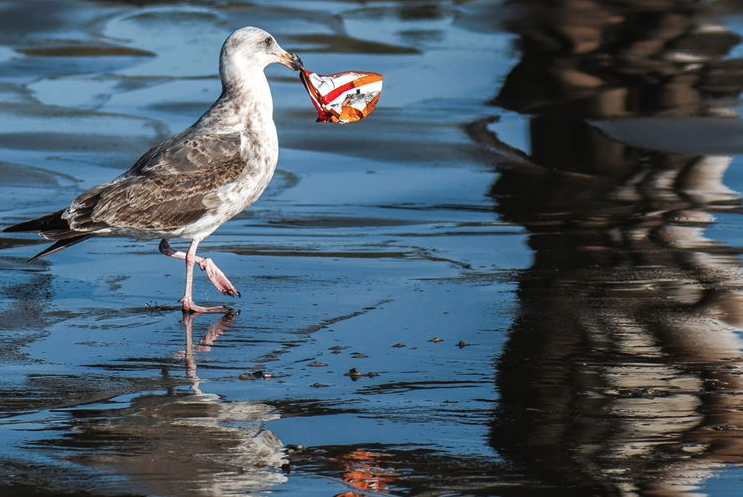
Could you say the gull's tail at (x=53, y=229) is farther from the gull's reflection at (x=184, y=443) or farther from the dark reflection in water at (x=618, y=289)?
the dark reflection in water at (x=618, y=289)

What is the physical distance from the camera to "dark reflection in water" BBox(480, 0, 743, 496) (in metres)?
5.82

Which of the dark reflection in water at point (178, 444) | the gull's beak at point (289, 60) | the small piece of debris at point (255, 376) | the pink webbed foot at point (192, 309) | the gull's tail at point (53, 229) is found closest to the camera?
the dark reflection in water at point (178, 444)

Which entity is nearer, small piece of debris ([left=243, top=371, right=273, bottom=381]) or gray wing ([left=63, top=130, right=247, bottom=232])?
small piece of debris ([left=243, top=371, right=273, bottom=381])

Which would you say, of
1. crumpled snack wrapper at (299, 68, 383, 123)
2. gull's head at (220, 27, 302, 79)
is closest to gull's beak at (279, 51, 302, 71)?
gull's head at (220, 27, 302, 79)

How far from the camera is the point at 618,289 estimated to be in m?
8.45

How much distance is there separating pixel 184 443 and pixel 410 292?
2.92m

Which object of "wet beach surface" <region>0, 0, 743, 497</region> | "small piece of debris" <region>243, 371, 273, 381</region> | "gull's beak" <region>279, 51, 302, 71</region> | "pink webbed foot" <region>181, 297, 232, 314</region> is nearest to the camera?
"wet beach surface" <region>0, 0, 743, 497</region>

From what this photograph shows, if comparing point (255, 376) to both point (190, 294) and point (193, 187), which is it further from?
point (193, 187)

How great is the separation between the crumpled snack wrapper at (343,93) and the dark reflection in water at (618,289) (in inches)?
55.5

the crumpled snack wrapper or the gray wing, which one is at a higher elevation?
the crumpled snack wrapper

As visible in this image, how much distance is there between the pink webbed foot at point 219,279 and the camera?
8.35 metres

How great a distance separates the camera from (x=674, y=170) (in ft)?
39.0

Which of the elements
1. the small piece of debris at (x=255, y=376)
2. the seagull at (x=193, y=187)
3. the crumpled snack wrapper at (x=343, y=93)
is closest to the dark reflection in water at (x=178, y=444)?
the small piece of debris at (x=255, y=376)

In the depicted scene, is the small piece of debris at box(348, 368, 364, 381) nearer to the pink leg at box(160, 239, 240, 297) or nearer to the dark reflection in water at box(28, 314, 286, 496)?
the dark reflection in water at box(28, 314, 286, 496)
